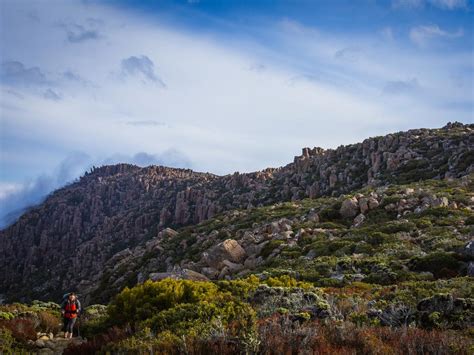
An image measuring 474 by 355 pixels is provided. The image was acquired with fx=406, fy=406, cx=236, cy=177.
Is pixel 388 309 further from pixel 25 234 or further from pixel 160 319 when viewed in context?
pixel 25 234

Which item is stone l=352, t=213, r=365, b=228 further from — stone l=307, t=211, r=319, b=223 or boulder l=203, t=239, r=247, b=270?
boulder l=203, t=239, r=247, b=270

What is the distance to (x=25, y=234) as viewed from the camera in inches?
5143

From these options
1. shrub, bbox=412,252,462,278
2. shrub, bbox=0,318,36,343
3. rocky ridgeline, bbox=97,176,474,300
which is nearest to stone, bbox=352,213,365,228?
rocky ridgeline, bbox=97,176,474,300

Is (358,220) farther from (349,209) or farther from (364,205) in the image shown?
(349,209)

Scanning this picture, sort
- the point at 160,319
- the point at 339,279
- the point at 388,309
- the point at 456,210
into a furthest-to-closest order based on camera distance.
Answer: the point at 456,210
the point at 339,279
the point at 160,319
the point at 388,309

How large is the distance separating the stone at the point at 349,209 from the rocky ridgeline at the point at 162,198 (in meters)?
0.25

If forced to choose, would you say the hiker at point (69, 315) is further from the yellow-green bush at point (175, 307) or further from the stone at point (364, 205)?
the stone at point (364, 205)

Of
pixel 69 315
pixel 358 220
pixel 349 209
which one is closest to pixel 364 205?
pixel 349 209

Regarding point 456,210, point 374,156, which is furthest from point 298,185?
point 456,210

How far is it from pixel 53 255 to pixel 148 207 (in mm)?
31575

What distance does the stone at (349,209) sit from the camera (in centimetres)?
3169

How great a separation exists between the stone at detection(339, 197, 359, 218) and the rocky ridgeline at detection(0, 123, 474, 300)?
249 mm

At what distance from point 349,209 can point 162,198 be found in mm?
88958

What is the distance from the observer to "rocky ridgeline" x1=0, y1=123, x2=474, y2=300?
59275 mm
